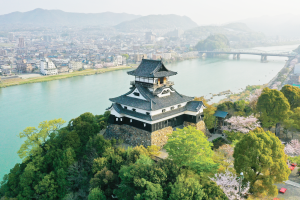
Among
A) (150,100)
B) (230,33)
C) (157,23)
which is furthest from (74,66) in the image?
(157,23)

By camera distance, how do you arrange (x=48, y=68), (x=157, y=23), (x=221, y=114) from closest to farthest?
(x=221, y=114), (x=48, y=68), (x=157, y=23)

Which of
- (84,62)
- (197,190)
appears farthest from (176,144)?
(84,62)

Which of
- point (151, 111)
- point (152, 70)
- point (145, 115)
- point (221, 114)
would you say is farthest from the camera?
point (221, 114)

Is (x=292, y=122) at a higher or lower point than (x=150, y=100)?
lower

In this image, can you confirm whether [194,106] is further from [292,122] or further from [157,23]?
[157,23]

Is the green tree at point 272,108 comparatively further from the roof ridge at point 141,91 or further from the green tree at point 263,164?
the roof ridge at point 141,91

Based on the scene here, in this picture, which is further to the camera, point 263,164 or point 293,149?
point 293,149

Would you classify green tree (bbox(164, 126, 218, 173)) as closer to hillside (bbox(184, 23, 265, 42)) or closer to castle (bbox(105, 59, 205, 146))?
castle (bbox(105, 59, 205, 146))
